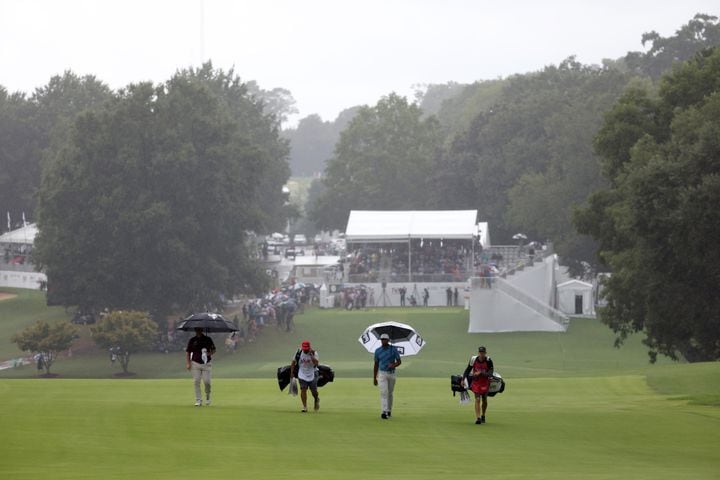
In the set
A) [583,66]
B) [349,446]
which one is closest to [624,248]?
[349,446]

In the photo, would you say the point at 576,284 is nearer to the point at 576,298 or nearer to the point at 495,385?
the point at 576,298

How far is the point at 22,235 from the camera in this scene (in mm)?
118250

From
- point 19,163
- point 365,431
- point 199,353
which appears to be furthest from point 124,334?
point 19,163

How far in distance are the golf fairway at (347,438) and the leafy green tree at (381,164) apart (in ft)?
317

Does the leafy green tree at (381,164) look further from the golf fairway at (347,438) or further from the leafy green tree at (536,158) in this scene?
the golf fairway at (347,438)

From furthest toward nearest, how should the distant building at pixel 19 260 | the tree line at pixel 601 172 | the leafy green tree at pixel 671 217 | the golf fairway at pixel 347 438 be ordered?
the distant building at pixel 19 260 < the tree line at pixel 601 172 < the leafy green tree at pixel 671 217 < the golf fairway at pixel 347 438

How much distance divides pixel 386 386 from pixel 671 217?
60.6 feet

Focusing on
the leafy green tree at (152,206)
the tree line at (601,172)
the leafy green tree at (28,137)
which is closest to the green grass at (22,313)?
the leafy green tree at (152,206)

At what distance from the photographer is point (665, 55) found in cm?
12900

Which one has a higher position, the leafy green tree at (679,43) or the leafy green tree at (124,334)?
the leafy green tree at (679,43)

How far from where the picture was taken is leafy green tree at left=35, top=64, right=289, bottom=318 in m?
90.2

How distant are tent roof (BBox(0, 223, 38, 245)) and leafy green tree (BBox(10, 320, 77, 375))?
41.2 metres

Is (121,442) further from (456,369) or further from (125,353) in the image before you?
(125,353)

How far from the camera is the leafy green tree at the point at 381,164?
452ft
